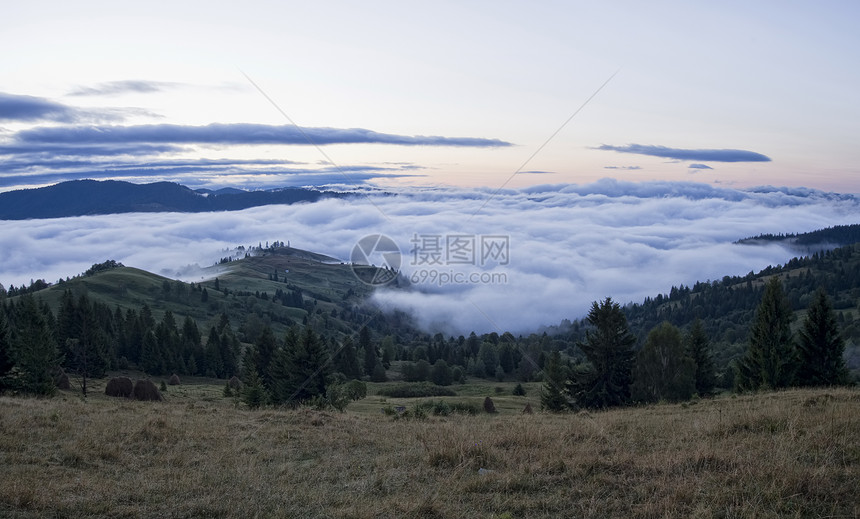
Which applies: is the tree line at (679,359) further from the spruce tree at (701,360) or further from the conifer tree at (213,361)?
the conifer tree at (213,361)

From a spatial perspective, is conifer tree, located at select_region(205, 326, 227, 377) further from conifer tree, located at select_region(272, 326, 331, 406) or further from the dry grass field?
the dry grass field

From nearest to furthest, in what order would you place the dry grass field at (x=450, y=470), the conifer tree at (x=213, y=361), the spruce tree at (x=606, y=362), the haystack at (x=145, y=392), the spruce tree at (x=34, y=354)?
1. the dry grass field at (x=450, y=470)
2. the haystack at (x=145, y=392)
3. the spruce tree at (x=606, y=362)
4. the spruce tree at (x=34, y=354)
5. the conifer tree at (x=213, y=361)

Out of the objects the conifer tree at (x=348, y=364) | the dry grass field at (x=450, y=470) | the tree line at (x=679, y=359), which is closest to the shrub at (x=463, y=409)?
the tree line at (x=679, y=359)

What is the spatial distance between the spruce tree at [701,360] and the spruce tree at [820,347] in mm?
9113

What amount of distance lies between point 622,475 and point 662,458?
103 cm

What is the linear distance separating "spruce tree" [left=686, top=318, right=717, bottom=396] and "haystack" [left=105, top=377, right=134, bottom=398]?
153ft

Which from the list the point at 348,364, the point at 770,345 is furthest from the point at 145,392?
the point at 348,364

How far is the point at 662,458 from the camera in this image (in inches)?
368

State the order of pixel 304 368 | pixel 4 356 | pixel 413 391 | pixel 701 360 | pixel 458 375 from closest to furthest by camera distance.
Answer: pixel 4 356
pixel 304 368
pixel 701 360
pixel 413 391
pixel 458 375

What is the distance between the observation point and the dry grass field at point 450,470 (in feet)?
25.2

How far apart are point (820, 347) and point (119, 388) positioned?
51.9 m

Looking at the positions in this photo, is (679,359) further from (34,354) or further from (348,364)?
(348,364)

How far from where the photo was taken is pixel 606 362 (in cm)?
3919

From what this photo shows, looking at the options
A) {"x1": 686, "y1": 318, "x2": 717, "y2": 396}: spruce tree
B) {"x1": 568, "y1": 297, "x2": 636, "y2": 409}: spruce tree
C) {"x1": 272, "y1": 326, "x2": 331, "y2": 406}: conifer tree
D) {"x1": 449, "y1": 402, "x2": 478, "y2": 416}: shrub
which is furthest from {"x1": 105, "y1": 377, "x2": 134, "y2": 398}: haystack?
{"x1": 686, "y1": 318, "x2": 717, "y2": 396}: spruce tree
